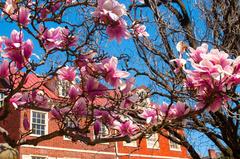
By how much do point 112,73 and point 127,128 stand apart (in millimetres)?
494

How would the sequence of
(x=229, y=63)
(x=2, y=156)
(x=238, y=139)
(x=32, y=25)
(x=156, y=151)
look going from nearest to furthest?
(x=229, y=63)
(x=2, y=156)
(x=32, y=25)
(x=238, y=139)
(x=156, y=151)

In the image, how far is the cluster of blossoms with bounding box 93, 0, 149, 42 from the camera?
1.92 metres

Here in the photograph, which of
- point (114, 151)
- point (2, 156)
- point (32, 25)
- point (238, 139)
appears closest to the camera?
point (2, 156)

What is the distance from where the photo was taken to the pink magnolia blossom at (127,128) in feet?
7.99

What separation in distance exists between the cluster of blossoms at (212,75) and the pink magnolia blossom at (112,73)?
0.36 metres

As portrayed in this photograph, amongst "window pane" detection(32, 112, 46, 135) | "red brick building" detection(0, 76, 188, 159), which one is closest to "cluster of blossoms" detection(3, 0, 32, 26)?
"red brick building" detection(0, 76, 188, 159)

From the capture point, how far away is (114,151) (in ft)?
79.2

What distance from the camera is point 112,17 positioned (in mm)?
1907

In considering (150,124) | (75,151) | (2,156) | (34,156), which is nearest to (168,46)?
(150,124)

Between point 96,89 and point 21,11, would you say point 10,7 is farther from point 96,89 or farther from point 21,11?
point 96,89

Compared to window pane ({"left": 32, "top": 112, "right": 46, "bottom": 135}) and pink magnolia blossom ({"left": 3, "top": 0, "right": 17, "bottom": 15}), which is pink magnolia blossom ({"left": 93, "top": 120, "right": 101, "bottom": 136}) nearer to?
pink magnolia blossom ({"left": 3, "top": 0, "right": 17, "bottom": 15})

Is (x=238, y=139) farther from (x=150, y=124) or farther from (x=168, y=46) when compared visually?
(x=150, y=124)

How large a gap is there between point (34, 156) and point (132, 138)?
60.8 ft

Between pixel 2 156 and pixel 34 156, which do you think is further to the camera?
pixel 34 156
